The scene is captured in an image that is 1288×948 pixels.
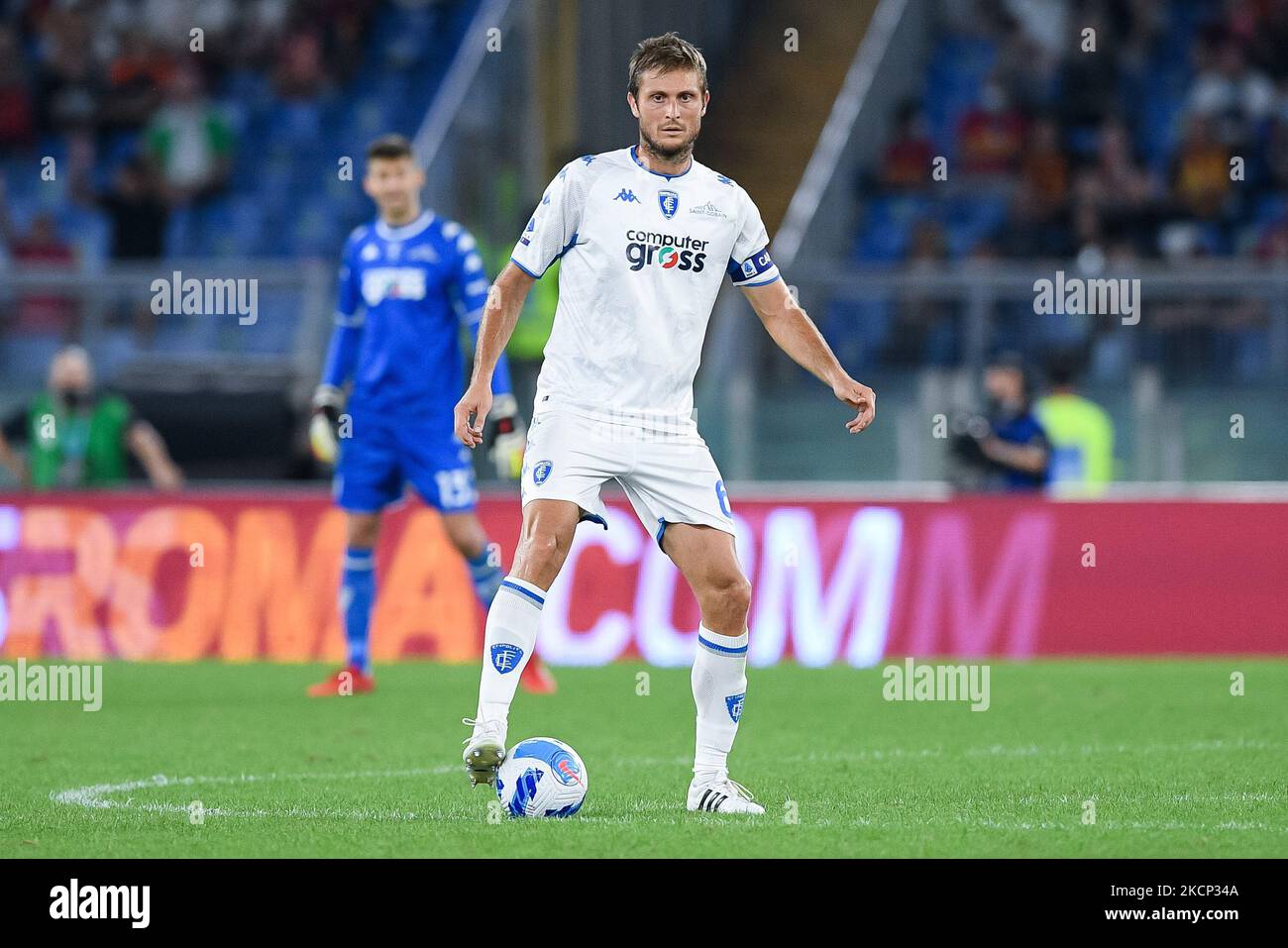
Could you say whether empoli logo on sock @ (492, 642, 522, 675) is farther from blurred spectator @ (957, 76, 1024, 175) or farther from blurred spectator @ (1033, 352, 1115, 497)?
blurred spectator @ (957, 76, 1024, 175)

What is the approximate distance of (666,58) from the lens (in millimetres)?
6379

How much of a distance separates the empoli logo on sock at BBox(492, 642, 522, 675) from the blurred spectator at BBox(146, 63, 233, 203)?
562 inches

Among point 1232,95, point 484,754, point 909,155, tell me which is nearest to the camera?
point 484,754

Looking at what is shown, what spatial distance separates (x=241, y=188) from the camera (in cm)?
2011

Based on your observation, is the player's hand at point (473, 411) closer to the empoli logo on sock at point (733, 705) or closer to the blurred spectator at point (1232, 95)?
the empoli logo on sock at point (733, 705)

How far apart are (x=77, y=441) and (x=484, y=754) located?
8.92m

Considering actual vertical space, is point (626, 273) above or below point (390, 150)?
below

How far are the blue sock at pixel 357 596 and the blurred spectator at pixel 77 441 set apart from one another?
4.05m

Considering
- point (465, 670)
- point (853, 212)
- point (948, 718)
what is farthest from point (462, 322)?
point (853, 212)

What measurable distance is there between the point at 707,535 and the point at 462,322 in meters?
4.22

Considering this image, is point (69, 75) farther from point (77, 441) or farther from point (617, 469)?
point (617, 469)

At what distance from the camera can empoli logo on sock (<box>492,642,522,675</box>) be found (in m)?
6.37

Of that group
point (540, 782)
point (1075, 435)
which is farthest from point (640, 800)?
point (1075, 435)

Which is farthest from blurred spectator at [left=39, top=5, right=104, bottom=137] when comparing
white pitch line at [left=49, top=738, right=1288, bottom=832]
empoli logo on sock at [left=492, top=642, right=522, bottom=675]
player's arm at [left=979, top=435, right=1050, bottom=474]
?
empoli logo on sock at [left=492, top=642, right=522, bottom=675]
